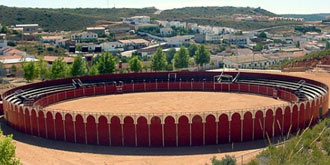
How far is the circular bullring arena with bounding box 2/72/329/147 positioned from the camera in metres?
35.5

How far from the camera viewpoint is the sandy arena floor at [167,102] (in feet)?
157

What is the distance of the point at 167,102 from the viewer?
52.2 m

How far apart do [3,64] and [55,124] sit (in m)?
49.9

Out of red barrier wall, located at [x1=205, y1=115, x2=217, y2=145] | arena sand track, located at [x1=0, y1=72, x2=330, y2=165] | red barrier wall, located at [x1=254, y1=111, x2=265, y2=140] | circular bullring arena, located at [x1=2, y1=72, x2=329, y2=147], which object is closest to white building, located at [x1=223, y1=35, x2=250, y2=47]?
circular bullring arena, located at [x1=2, y1=72, x2=329, y2=147]

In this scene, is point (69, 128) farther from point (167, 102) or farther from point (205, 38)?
point (205, 38)

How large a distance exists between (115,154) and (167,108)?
15.1 meters

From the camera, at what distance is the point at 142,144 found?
35.7 metres

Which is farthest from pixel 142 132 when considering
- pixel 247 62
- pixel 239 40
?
pixel 239 40

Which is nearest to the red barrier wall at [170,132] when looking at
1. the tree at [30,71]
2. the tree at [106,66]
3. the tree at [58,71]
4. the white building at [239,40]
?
the tree at [58,71]

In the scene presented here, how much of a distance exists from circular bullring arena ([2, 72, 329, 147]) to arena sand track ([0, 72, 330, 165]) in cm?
104

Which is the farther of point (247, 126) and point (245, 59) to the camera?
point (245, 59)

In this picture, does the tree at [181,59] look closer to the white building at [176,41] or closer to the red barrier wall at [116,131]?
the red barrier wall at [116,131]

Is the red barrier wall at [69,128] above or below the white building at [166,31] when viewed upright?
below

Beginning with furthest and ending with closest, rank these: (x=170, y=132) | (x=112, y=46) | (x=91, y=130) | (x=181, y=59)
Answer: (x=112, y=46), (x=181, y=59), (x=91, y=130), (x=170, y=132)
